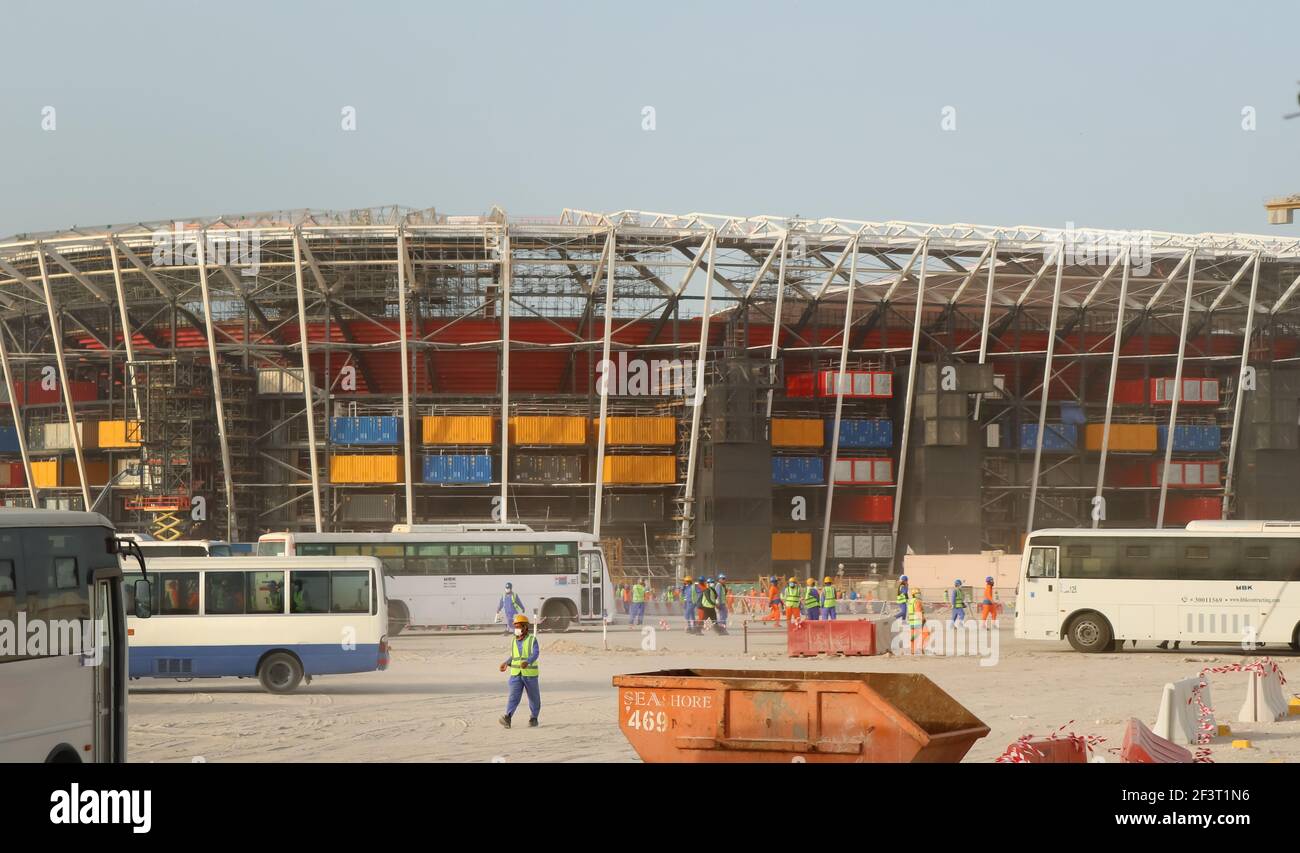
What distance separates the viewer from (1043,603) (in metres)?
35.4

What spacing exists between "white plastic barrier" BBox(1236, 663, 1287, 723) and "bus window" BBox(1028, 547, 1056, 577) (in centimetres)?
1318

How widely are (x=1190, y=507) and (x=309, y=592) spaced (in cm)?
6437

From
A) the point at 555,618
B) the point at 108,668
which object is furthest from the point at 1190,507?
the point at 108,668

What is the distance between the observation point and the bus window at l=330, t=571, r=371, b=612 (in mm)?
27656

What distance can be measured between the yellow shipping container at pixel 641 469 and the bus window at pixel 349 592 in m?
44.6

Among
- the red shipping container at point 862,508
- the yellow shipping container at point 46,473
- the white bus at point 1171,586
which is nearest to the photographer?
the white bus at point 1171,586

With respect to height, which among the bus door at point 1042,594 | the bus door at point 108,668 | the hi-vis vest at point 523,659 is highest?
the bus door at point 108,668

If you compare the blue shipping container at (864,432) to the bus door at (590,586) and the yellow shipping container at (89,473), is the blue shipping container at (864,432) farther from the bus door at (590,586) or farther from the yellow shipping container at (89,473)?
the yellow shipping container at (89,473)

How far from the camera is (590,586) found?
148 ft

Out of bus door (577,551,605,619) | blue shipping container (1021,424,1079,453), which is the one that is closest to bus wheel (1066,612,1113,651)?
bus door (577,551,605,619)

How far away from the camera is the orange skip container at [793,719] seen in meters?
14.5

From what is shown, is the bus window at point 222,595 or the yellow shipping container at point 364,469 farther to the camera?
the yellow shipping container at point 364,469

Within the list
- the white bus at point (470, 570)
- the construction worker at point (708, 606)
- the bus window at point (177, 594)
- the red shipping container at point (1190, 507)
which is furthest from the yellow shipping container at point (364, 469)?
the bus window at point (177, 594)

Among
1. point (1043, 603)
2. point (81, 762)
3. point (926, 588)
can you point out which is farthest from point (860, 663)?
point (926, 588)
